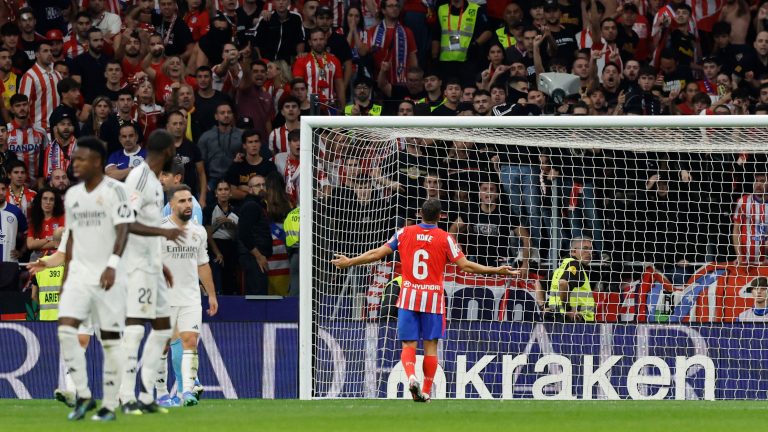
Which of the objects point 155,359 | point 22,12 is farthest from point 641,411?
point 22,12

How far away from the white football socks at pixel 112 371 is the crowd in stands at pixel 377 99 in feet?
18.0

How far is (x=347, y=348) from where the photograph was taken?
16609 millimetres

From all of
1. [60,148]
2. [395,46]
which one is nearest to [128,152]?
[60,148]

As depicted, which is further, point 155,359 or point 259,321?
point 259,321

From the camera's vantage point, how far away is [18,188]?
1884 centimetres

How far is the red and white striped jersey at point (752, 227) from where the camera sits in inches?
675

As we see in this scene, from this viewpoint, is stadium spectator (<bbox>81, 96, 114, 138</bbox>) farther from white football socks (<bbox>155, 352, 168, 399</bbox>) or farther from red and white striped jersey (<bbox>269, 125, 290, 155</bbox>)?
white football socks (<bbox>155, 352, 168, 399</bbox>)

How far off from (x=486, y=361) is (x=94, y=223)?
7290mm

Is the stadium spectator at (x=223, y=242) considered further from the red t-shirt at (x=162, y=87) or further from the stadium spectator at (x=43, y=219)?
the red t-shirt at (x=162, y=87)

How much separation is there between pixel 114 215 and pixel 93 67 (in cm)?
1112

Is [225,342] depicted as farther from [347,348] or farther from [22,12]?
[22,12]

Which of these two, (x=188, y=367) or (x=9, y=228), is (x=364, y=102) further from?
(x=188, y=367)

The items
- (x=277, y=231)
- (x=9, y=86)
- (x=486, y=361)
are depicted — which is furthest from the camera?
(x=9, y=86)

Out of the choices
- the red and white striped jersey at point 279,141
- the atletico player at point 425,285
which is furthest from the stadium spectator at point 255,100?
the atletico player at point 425,285
